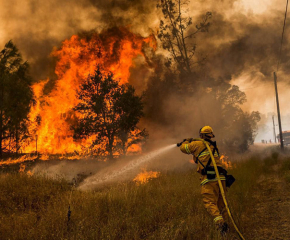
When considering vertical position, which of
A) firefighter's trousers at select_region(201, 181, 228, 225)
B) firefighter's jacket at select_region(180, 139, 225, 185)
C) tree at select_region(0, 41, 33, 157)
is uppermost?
tree at select_region(0, 41, 33, 157)

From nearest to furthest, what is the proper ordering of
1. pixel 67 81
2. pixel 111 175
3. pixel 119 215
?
pixel 119 215
pixel 111 175
pixel 67 81

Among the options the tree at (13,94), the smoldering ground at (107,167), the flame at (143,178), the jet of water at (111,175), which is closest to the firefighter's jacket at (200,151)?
the flame at (143,178)

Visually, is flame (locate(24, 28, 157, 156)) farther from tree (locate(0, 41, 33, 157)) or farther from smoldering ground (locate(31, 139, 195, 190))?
smoldering ground (locate(31, 139, 195, 190))

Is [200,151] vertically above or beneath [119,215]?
above

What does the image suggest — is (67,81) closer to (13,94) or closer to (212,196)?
(13,94)

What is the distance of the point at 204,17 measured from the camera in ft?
60.5

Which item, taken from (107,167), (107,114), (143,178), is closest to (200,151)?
(143,178)

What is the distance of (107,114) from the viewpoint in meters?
15.4

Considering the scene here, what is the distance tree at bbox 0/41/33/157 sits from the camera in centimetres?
2000

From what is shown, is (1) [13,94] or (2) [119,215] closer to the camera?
(2) [119,215]

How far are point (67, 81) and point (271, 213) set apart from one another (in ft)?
73.0

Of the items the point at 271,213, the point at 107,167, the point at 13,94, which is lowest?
the point at 271,213

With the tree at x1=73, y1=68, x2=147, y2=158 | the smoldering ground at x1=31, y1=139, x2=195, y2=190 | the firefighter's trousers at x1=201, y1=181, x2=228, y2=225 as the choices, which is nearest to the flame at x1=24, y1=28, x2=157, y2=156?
the smoldering ground at x1=31, y1=139, x2=195, y2=190

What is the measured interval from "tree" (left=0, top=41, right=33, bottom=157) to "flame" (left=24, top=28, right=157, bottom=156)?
2.21 meters
